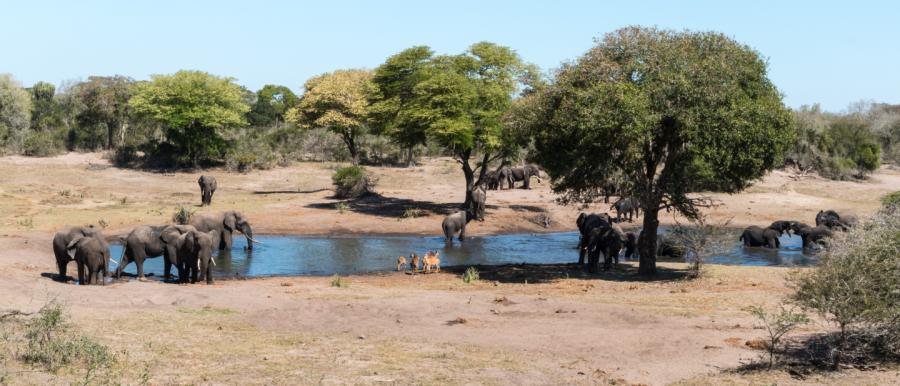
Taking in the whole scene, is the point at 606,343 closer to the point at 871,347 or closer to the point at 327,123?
the point at 871,347

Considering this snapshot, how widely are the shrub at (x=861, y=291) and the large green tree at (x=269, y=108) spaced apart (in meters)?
76.6

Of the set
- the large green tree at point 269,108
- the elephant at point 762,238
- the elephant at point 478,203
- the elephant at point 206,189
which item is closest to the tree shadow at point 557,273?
the elephant at point 762,238

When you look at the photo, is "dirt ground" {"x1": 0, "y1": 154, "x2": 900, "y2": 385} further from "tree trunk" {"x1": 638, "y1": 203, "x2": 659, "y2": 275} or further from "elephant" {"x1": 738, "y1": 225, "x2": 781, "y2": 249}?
"elephant" {"x1": 738, "y1": 225, "x2": 781, "y2": 249}

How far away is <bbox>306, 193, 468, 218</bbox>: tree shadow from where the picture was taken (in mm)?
43406

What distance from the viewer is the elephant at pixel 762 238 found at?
36188 mm

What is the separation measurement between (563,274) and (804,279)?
12.7 metres

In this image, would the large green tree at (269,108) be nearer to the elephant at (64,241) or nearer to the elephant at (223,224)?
the elephant at (223,224)

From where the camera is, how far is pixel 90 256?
22.6 meters

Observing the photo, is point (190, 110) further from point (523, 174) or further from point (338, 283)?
point (338, 283)

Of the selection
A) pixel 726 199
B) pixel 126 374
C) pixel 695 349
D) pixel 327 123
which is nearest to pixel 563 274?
pixel 695 349

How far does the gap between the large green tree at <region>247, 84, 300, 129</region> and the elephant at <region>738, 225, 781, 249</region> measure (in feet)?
194

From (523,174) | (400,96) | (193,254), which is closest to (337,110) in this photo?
(523,174)

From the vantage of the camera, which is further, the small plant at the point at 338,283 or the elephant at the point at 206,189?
the elephant at the point at 206,189

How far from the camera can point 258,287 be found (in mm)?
23797
